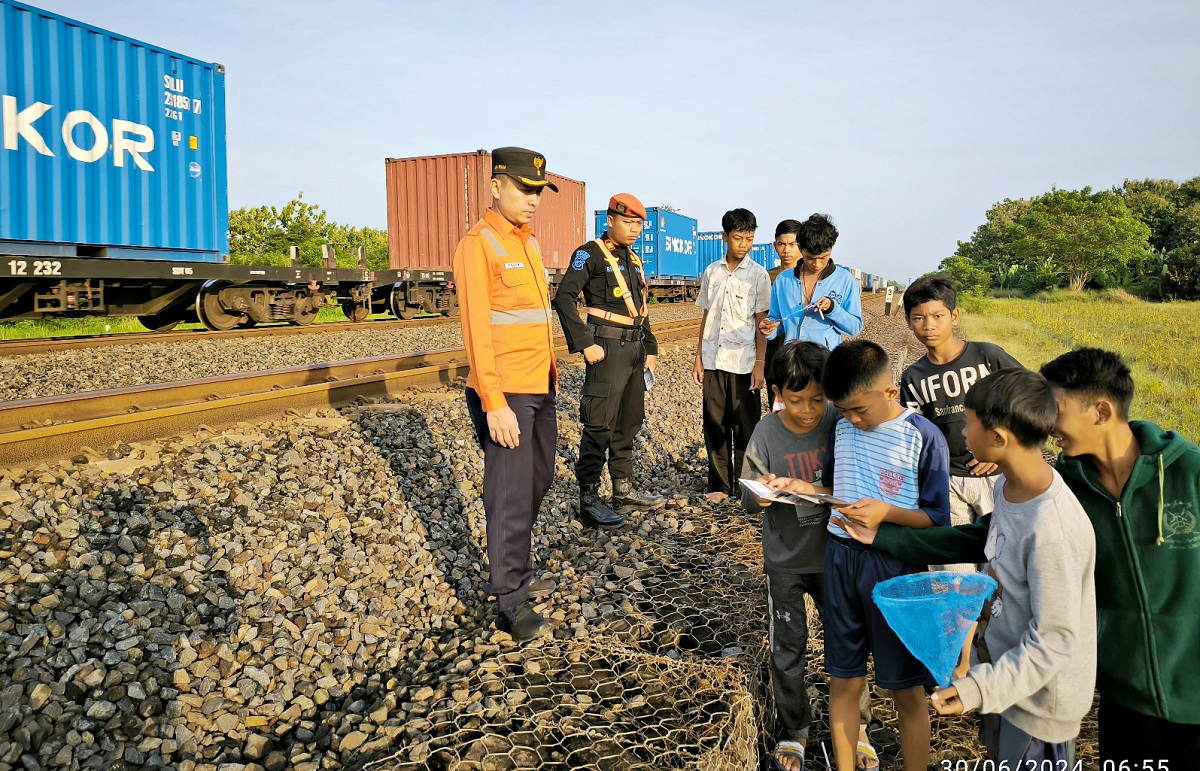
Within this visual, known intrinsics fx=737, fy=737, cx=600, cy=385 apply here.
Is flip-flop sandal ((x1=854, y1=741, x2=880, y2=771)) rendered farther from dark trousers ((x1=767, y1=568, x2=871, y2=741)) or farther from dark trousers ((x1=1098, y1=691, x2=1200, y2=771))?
dark trousers ((x1=1098, y1=691, x2=1200, y2=771))

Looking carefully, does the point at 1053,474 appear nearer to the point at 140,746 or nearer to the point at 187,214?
the point at 140,746

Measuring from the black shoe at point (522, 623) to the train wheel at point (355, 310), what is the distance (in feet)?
40.9

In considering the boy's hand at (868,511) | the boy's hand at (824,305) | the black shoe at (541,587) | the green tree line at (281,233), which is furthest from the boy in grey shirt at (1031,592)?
the green tree line at (281,233)

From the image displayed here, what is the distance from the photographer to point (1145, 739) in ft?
5.82

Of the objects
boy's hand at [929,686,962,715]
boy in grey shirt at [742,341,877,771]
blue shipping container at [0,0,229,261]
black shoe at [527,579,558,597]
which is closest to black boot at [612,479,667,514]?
black shoe at [527,579,558,597]

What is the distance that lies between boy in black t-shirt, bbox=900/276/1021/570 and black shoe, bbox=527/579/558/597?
1.77 m

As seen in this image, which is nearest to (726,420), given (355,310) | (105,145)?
(105,145)

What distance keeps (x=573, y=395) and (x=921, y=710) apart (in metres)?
5.47

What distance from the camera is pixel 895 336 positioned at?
1714cm

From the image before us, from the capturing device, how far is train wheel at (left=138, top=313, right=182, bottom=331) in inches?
456

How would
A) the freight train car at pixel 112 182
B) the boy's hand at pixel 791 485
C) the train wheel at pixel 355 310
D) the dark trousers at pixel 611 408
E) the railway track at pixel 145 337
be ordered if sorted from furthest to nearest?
the train wheel at pixel 355 310 → the freight train car at pixel 112 182 → the railway track at pixel 145 337 → the dark trousers at pixel 611 408 → the boy's hand at pixel 791 485

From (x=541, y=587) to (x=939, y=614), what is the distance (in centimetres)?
211

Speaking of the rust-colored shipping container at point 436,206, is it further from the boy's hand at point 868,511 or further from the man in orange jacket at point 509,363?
the boy's hand at point 868,511

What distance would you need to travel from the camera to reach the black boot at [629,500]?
Answer: 4.81 m
